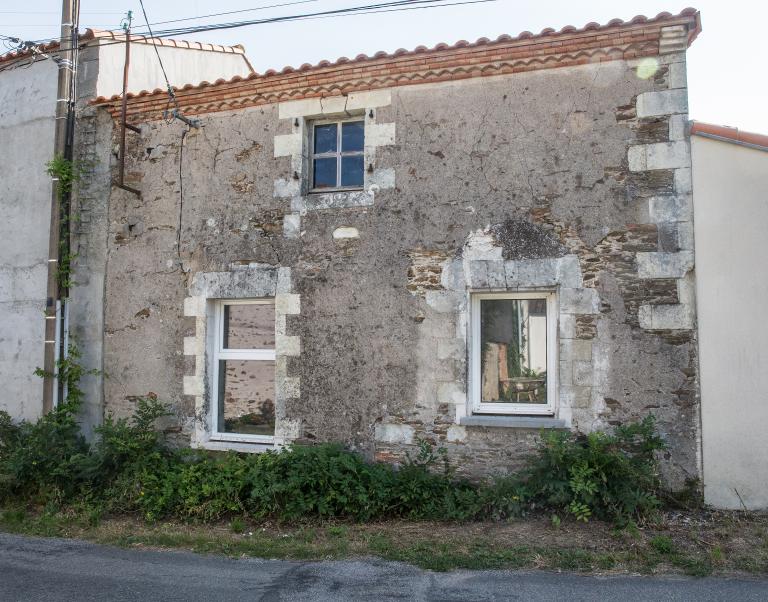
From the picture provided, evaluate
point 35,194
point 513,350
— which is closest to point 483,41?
point 513,350

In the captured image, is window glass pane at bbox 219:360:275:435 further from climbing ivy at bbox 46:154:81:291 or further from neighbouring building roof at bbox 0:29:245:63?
neighbouring building roof at bbox 0:29:245:63

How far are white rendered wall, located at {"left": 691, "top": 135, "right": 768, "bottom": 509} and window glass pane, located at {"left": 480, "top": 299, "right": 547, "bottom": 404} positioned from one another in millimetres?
1483

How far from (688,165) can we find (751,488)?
2981 mm

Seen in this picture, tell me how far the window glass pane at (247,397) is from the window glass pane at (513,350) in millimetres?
2400

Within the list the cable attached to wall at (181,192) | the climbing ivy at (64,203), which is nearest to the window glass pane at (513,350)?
the cable attached to wall at (181,192)

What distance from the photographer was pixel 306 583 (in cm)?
504

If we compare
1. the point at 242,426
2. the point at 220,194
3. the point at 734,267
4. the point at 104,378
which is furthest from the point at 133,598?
the point at 734,267

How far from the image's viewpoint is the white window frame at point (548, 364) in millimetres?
6930

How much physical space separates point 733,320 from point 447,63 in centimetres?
373

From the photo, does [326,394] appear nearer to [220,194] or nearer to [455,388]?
[455,388]

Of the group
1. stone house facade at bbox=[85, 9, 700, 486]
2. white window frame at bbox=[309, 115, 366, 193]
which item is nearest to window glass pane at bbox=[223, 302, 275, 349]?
stone house facade at bbox=[85, 9, 700, 486]

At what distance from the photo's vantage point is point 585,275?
6754mm

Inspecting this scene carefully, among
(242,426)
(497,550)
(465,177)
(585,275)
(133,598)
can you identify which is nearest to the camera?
(133,598)

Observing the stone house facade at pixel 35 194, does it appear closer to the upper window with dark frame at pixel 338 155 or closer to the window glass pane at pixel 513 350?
the upper window with dark frame at pixel 338 155
